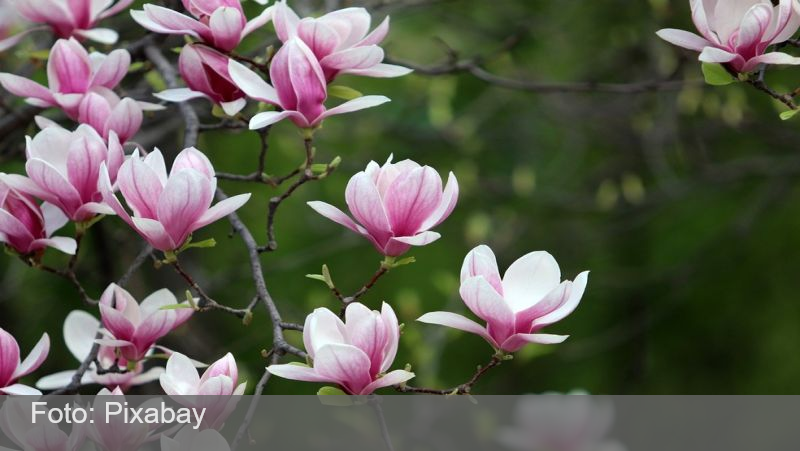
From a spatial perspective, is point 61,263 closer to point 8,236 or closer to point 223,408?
point 8,236

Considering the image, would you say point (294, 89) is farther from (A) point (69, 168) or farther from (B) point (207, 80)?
(A) point (69, 168)

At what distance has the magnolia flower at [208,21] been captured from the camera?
1.17m

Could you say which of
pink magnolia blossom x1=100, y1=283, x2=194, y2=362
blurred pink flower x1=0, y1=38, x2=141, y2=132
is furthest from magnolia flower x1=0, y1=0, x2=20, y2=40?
pink magnolia blossom x1=100, y1=283, x2=194, y2=362

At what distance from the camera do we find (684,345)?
5.13 m

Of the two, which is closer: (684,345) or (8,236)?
(8,236)

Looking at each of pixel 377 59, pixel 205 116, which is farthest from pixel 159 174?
pixel 205 116

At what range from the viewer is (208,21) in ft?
4.00

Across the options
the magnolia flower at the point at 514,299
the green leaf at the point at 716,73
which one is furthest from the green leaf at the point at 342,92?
the green leaf at the point at 716,73

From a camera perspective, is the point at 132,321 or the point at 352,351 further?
the point at 132,321

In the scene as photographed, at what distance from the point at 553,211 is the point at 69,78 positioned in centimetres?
315

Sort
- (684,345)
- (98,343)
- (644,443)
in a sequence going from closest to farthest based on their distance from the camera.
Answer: (98,343) < (644,443) < (684,345)

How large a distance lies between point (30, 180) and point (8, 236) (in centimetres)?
9

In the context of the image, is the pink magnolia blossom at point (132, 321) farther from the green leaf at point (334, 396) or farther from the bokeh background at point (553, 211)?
the bokeh background at point (553, 211)

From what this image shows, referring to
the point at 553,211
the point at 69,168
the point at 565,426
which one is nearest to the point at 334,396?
the point at 69,168
